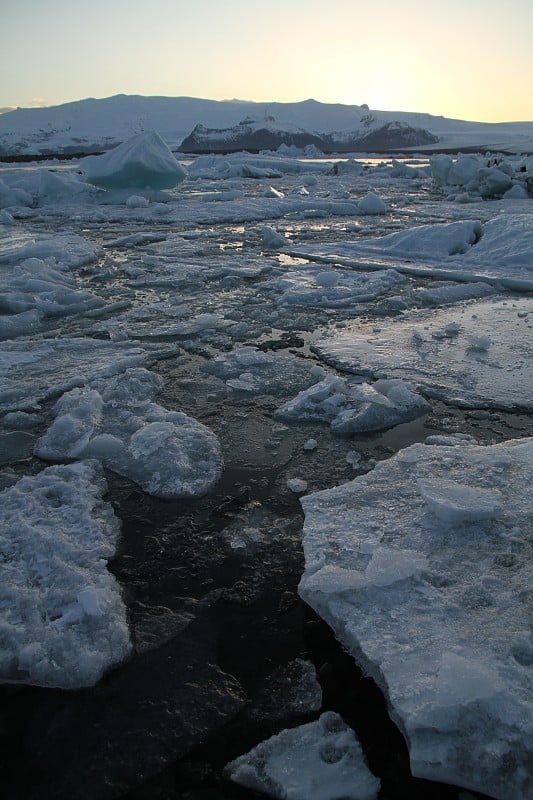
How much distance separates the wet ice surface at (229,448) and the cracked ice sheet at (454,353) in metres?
0.02

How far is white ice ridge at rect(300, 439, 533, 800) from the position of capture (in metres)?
1.19

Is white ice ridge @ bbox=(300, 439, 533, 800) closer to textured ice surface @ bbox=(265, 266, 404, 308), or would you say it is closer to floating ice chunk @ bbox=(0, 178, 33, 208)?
textured ice surface @ bbox=(265, 266, 404, 308)

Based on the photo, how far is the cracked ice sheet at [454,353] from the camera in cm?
310

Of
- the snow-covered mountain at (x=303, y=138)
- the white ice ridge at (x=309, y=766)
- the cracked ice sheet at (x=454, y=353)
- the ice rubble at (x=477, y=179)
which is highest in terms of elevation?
the snow-covered mountain at (x=303, y=138)

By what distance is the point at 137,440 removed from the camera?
262 centimetres

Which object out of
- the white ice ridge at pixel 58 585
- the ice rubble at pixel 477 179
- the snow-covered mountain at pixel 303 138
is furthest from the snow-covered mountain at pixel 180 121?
the white ice ridge at pixel 58 585

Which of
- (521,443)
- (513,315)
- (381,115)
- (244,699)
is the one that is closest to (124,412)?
(244,699)

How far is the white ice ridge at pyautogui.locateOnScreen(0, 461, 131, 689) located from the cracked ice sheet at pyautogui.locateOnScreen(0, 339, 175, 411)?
3.38 ft

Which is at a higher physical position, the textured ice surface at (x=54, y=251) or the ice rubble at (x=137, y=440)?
the textured ice surface at (x=54, y=251)

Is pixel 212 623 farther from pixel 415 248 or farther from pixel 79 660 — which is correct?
pixel 415 248

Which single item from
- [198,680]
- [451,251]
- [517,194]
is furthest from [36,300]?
[517,194]

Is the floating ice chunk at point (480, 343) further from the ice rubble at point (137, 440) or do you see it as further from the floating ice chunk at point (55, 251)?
the floating ice chunk at point (55, 251)

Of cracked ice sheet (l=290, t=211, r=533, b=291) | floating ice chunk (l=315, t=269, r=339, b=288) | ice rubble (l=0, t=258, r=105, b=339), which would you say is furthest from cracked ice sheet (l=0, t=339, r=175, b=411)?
cracked ice sheet (l=290, t=211, r=533, b=291)

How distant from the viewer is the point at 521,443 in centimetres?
239
